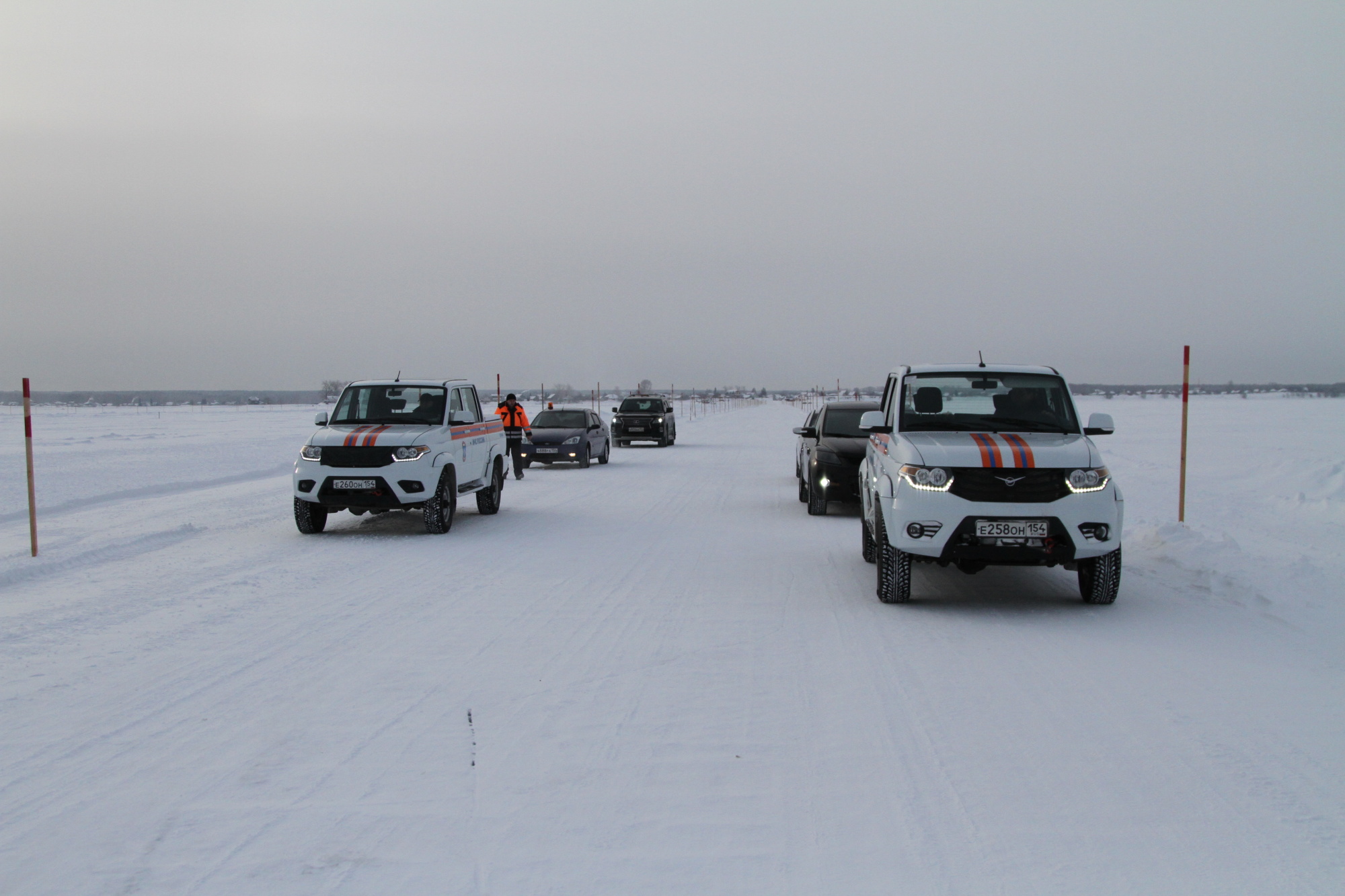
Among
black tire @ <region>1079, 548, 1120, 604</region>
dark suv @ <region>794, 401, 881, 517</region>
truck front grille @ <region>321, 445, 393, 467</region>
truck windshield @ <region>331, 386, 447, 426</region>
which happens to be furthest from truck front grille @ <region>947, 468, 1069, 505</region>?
truck windshield @ <region>331, 386, 447, 426</region>

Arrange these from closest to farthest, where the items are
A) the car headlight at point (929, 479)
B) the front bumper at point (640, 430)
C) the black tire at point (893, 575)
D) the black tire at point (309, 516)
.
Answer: the car headlight at point (929, 479) → the black tire at point (893, 575) → the black tire at point (309, 516) → the front bumper at point (640, 430)

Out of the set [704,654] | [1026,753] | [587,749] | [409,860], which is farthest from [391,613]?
[1026,753]

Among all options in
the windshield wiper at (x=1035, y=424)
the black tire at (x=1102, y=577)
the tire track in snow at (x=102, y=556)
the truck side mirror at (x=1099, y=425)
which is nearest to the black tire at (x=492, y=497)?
the tire track in snow at (x=102, y=556)

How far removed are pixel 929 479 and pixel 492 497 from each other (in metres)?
8.36

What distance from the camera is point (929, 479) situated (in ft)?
26.2

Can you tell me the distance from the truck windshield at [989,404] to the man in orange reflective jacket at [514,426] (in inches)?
456

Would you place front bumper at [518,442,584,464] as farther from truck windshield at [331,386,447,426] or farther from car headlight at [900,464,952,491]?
car headlight at [900,464,952,491]

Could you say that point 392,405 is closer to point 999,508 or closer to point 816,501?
point 816,501

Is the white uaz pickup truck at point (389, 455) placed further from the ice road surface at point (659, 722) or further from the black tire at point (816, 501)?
the black tire at point (816, 501)

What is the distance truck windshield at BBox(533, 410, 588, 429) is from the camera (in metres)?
23.8

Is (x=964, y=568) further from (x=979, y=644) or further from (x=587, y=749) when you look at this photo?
(x=587, y=749)

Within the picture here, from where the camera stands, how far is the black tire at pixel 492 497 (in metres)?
14.8

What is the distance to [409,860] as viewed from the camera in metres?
3.63

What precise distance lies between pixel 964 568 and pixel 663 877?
5.47 metres
